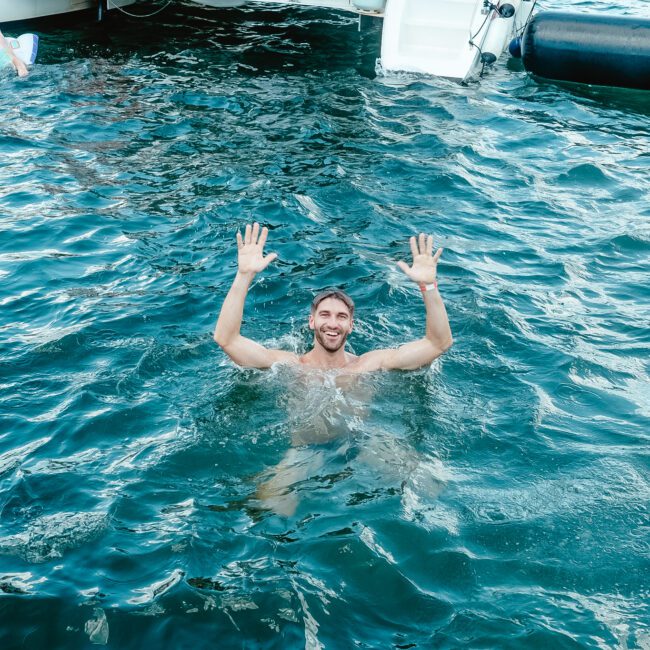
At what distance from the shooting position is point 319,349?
594 centimetres

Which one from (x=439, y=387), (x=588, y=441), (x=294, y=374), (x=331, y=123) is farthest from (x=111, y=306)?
(x=331, y=123)

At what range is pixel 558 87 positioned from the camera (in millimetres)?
12922

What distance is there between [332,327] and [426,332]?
64cm

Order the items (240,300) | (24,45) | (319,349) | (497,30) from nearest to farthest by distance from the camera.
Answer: (240,300), (319,349), (24,45), (497,30)

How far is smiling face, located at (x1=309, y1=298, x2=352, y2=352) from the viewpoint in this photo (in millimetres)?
5758

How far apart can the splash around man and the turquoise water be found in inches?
7.1

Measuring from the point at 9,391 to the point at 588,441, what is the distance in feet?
12.8

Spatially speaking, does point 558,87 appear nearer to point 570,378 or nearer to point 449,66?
point 449,66

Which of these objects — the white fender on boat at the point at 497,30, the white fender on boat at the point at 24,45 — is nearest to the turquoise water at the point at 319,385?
the white fender on boat at the point at 24,45

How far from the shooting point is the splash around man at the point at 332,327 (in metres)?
5.35

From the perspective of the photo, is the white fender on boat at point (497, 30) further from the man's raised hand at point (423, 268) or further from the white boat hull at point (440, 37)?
the man's raised hand at point (423, 268)

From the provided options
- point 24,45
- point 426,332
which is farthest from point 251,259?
point 24,45

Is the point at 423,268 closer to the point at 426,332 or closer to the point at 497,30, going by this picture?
the point at 426,332

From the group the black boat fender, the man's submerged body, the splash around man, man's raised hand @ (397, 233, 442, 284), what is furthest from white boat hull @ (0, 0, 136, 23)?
man's raised hand @ (397, 233, 442, 284)
